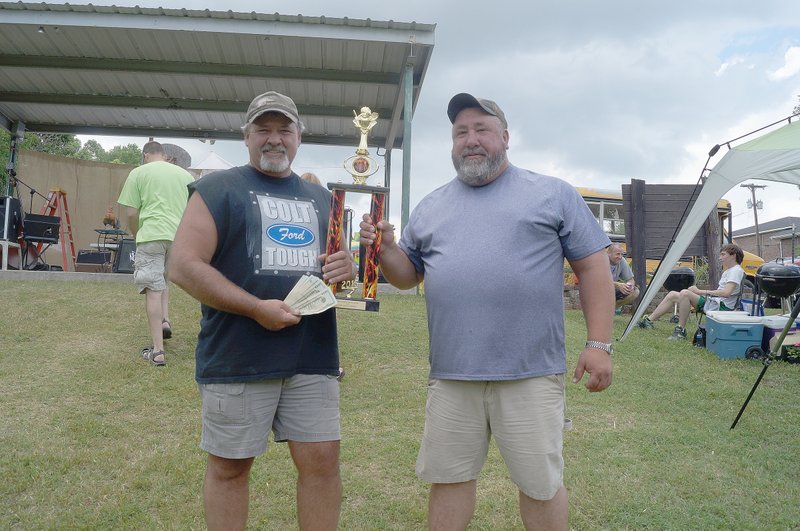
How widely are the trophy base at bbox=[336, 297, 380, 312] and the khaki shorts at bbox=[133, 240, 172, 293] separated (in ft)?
10.5

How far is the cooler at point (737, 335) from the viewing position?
23.2 ft

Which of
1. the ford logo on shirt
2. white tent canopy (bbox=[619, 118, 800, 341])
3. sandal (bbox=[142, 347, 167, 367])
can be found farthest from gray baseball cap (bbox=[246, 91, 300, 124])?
white tent canopy (bbox=[619, 118, 800, 341])

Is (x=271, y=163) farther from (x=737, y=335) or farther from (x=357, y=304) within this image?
(x=737, y=335)

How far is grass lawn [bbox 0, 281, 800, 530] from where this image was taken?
3.16 meters

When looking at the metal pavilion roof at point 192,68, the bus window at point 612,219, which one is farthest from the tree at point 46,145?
the bus window at point 612,219

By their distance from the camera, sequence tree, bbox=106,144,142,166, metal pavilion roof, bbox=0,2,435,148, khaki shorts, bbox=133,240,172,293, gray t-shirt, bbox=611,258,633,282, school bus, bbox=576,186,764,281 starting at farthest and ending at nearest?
tree, bbox=106,144,142,166 → school bus, bbox=576,186,764,281 → gray t-shirt, bbox=611,258,633,282 → metal pavilion roof, bbox=0,2,435,148 → khaki shorts, bbox=133,240,172,293

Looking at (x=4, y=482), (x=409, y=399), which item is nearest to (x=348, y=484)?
(x=409, y=399)

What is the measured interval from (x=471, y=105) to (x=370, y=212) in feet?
2.10

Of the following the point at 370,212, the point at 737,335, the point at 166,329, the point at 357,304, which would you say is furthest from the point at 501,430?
the point at 737,335

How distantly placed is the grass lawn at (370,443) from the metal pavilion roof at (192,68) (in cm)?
510

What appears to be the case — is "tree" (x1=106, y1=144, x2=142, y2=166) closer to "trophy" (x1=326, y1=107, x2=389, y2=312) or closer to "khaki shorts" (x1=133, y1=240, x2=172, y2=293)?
"khaki shorts" (x1=133, y1=240, x2=172, y2=293)

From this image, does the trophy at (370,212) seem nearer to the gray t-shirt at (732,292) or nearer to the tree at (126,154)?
the gray t-shirt at (732,292)

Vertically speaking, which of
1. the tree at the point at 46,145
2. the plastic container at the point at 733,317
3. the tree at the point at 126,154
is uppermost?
the tree at the point at 126,154

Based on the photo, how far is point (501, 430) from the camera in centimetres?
240
